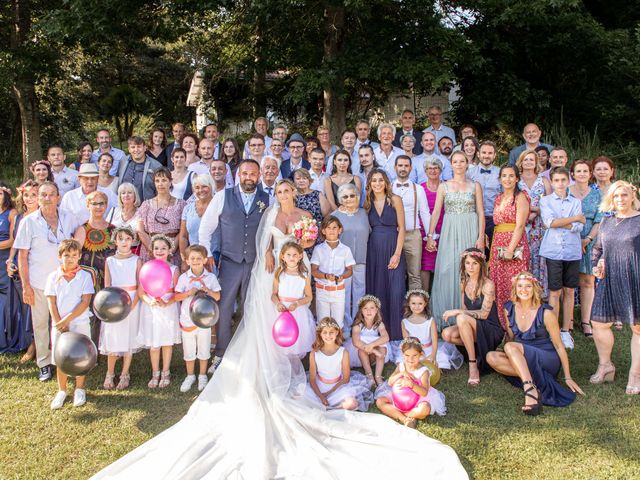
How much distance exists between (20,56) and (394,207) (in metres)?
10.9

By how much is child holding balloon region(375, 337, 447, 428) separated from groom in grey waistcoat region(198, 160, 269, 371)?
168 cm

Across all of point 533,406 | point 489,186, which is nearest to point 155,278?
point 533,406

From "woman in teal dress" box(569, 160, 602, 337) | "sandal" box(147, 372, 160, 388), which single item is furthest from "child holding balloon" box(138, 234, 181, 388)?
"woman in teal dress" box(569, 160, 602, 337)

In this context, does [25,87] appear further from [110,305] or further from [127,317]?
[110,305]

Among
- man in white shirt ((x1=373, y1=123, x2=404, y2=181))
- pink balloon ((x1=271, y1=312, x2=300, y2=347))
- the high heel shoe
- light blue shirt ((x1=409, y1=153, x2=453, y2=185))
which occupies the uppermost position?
man in white shirt ((x1=373, y1=123, x2=404, y2=181))

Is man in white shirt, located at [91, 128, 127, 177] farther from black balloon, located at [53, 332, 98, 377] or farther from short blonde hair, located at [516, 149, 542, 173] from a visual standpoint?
short blonde hair, located at [516, 149, 542, 173]

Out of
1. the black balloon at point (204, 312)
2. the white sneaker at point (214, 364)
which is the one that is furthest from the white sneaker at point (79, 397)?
the black balloon at point (204, 312)

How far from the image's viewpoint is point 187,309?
5398 mm

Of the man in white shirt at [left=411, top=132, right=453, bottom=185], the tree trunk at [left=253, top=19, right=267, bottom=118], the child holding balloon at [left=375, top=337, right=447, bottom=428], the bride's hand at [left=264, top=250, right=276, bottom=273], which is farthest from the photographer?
the tree trunk at [left=253, top=19, right=267, bottom=118]

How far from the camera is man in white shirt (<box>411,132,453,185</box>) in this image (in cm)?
726

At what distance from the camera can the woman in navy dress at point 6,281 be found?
6.01m

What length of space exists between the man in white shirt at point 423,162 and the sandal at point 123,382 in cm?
397

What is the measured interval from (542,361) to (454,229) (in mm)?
1882

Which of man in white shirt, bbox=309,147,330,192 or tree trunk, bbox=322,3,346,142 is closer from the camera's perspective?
man in white shirt, bbox=309,147,330,192
